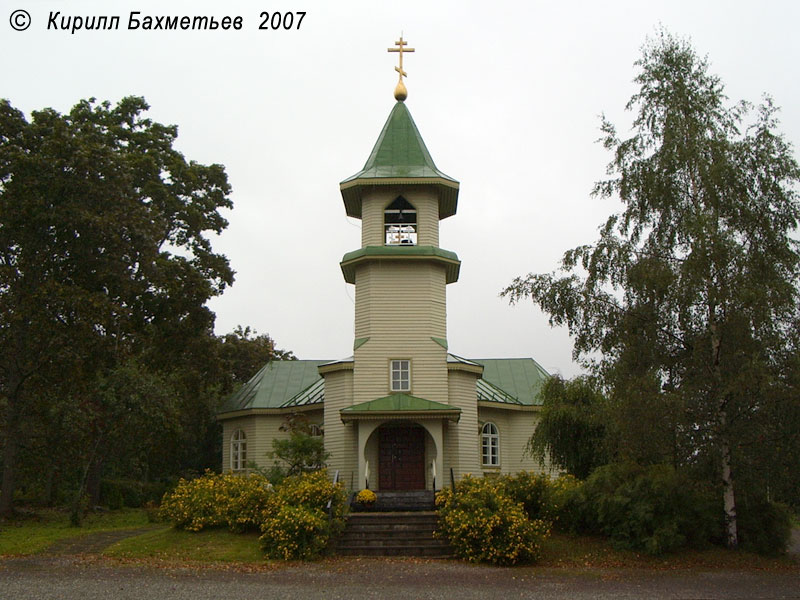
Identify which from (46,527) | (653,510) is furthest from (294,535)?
(46,527)

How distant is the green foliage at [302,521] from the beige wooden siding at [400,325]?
5484 mm

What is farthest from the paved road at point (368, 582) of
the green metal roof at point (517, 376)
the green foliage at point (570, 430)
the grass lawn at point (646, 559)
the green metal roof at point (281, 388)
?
the green metal roof at point (517, 376)

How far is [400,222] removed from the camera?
82.1 ft

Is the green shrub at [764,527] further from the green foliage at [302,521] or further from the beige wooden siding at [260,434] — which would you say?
the beige wooden siding at [260,434]

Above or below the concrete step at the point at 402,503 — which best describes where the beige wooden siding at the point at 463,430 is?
above

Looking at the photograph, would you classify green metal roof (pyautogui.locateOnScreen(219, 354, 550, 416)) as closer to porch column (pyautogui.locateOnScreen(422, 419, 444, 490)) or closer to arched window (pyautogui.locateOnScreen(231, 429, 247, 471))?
porch column (pyautogui.locateOnScreen(422, 419, 444, 490))

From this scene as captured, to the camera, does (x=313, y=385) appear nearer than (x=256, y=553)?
No

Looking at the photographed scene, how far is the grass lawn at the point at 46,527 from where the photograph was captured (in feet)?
57.6

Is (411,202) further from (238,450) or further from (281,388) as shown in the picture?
(238,450)

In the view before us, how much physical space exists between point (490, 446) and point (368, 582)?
44.7 feet

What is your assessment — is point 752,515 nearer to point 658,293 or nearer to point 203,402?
point 658,293

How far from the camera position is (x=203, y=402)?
107 feet

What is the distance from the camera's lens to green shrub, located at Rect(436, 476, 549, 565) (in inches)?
631

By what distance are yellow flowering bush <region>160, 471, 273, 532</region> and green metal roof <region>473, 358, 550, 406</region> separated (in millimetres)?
12497
